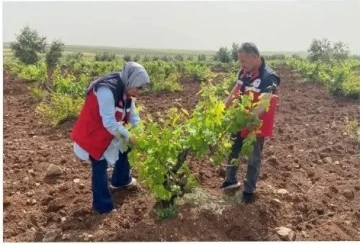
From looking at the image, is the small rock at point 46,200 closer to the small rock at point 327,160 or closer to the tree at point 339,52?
the small rock at point 327,160

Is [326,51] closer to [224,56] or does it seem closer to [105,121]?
[224,56]

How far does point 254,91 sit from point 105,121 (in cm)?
131

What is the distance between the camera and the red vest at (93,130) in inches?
173

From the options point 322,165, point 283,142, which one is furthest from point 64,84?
point 322,165

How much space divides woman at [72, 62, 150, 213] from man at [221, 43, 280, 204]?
0.88 meters

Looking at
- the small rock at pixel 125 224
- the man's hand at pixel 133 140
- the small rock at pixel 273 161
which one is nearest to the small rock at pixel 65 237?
the small rock at pixel 125 224

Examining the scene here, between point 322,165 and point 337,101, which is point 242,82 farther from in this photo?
point 337,101

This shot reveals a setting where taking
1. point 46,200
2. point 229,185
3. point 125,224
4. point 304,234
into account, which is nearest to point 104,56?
point 46,200

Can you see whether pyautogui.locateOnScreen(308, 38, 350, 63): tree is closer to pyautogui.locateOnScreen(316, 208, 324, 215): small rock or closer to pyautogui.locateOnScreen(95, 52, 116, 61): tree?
pyautogui.locateOnScreen(95, 52, 116, 61): tree

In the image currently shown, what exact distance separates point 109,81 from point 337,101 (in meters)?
8.51

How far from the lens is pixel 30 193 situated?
5297 mm

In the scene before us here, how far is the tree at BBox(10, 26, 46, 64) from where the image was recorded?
24.8 meters

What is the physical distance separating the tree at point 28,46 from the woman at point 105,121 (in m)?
20.7

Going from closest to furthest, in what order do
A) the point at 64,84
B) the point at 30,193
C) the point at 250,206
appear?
the point at 250,206 → the point at 30,193 → the point at 64,84
